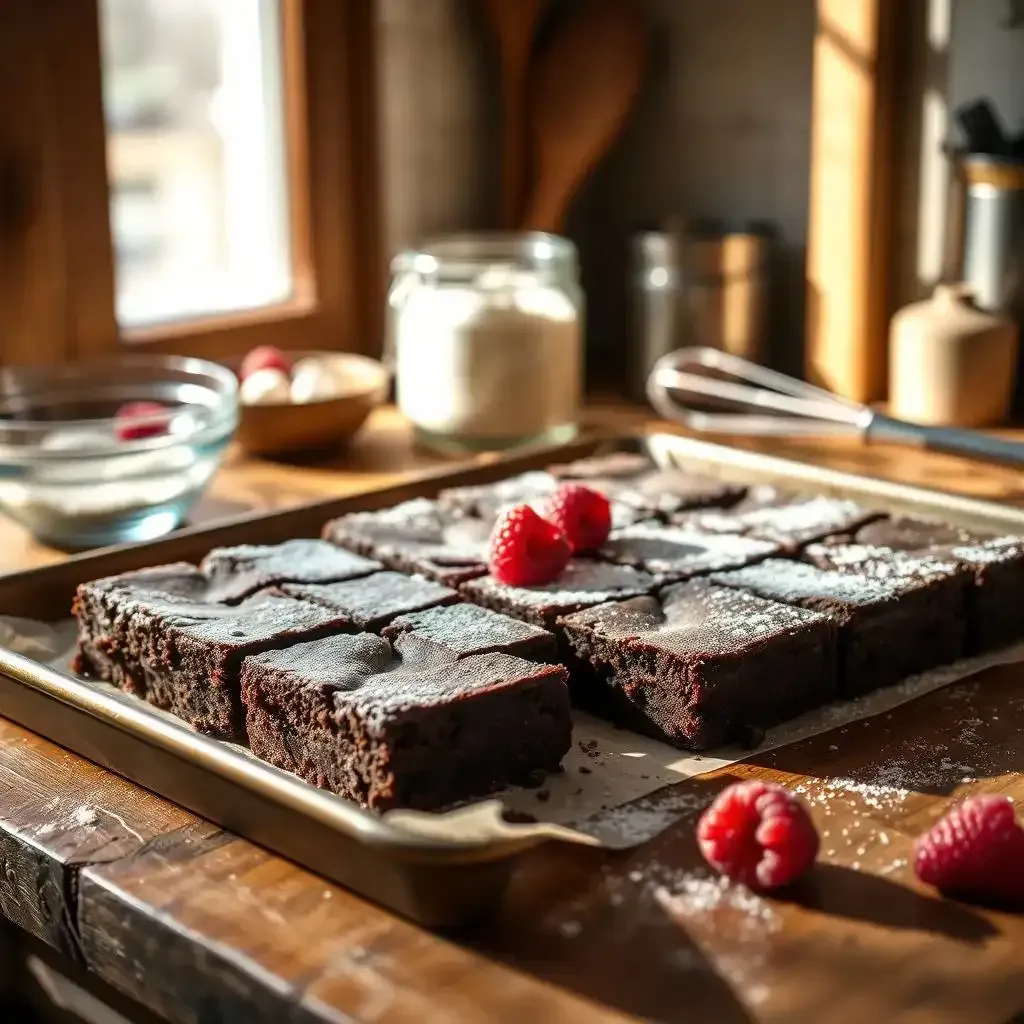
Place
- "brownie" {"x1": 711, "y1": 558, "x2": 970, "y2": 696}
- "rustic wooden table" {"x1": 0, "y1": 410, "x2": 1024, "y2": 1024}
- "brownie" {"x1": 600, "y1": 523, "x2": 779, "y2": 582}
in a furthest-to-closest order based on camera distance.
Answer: "brownie" {"x1": 600, "y1": 523, "x2": 779, "y2": 582}
"brownie" {"x1": 711, "y1": 558, "x2": 970, "y2": 696}
"rustic wooden table" {"x1": 0, "y1": 410, "x2": 1024, "y2": 1024}

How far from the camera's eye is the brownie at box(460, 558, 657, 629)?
1245mm

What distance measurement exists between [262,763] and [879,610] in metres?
0.52

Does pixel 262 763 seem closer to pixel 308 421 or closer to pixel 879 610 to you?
pixel 879 610

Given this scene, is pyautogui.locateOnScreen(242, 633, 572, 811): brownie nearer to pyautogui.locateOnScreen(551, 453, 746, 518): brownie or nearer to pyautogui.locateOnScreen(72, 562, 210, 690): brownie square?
pyautogui.locateOnScreen(72, 562, 210, 690): brownie square

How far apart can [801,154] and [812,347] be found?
29 centimetres

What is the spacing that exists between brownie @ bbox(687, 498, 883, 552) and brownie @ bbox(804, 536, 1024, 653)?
36 millimetres

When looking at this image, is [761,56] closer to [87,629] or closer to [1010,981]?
[87,629]

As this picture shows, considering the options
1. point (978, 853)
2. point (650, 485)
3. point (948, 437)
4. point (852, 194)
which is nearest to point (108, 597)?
point (650, 485)

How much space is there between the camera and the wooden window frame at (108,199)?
190 cm

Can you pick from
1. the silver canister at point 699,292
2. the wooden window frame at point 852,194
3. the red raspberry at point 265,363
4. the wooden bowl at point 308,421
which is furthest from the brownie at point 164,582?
the wooden window frame at point 852,194

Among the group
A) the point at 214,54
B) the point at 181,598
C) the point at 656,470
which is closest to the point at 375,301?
the point at 214,54

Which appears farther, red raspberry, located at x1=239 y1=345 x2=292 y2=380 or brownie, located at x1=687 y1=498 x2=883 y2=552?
red raspberry, located at x1=239 y1=345 x2=292 y2=380

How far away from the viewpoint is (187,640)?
116 centimetres

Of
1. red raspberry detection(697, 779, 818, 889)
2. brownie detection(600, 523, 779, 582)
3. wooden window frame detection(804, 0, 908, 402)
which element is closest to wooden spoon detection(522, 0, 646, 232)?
wooden window frame detection(804, 0, 908, 402)
